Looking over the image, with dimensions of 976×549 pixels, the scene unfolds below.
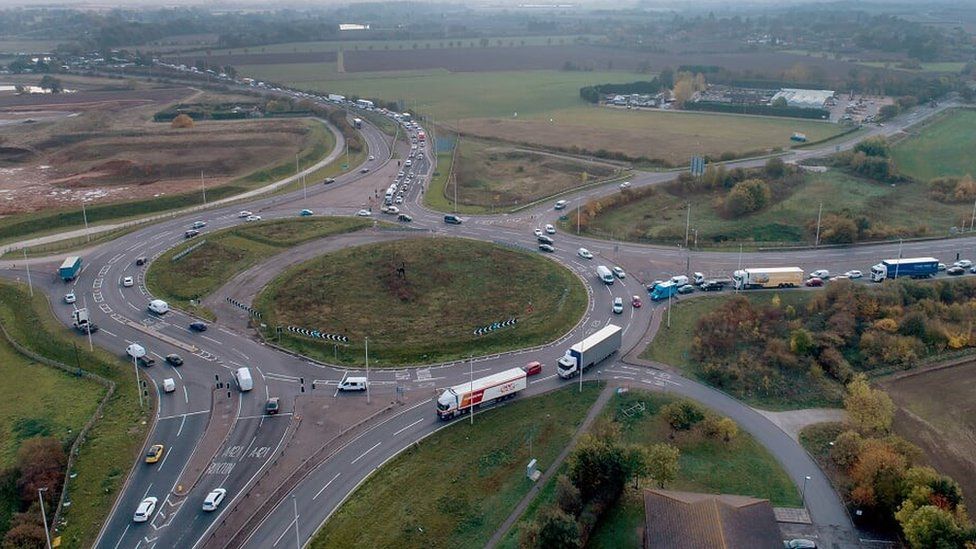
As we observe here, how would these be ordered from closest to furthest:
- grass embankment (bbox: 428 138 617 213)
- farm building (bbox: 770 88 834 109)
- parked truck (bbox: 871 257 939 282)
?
parked truck (bbox: 871 257 939 282) < grass embankment (bbox: 428 138 617 213) < farm building (bbox: 770 88 834 109)

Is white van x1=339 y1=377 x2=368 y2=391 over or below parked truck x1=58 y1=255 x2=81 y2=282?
below

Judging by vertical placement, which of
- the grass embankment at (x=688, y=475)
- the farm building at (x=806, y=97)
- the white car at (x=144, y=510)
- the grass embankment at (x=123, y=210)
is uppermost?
the farm building at (x=806, y=97)

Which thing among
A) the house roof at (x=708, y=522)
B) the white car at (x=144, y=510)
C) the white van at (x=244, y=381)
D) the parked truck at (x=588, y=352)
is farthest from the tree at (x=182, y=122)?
the house roof at (x=708, y=522)

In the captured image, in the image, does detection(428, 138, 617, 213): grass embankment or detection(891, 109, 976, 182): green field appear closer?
detection(428, 138, 617, 213): grass embankment

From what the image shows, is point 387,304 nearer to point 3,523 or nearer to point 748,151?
point 3,523

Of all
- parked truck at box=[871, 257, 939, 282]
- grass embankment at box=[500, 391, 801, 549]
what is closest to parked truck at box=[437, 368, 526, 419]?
grass embankment at box=[500, 391, 801, 549]

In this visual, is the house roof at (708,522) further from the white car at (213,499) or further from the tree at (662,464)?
the white car at (213,499)

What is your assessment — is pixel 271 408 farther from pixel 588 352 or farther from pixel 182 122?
pixel 182 122

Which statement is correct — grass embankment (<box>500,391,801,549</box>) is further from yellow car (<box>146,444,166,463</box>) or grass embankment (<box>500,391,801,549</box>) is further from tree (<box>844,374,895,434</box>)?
yellow car (<box>146,444,166,463</box>)
